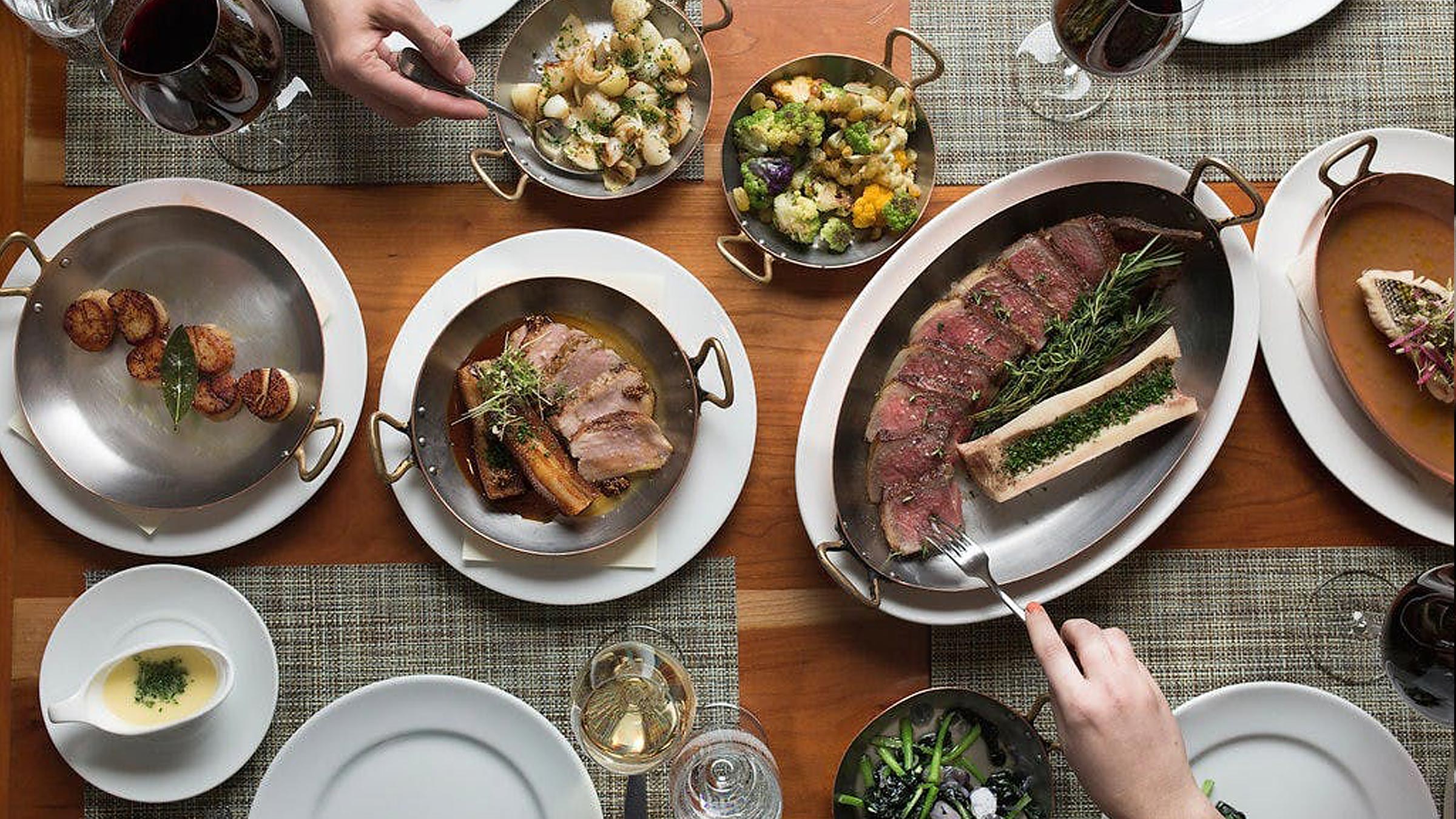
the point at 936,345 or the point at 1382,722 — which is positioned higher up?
the point at 936,345

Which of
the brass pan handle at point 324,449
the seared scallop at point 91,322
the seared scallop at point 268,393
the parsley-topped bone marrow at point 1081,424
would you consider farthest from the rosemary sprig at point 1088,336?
the seared scallop at point 91,322

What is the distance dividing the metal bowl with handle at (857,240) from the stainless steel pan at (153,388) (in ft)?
2.58

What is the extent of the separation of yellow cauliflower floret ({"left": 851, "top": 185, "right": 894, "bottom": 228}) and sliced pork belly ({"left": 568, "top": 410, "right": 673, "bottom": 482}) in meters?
0.52

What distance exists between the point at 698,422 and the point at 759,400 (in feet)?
0.49

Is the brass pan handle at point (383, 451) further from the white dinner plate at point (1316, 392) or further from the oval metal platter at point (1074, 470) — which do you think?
the white dinner plate at point (1316, 392)

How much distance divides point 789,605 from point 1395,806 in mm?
1142

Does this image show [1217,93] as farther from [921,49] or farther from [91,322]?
[91,322]

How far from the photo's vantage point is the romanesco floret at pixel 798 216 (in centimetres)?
195

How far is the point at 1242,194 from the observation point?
2.09 m

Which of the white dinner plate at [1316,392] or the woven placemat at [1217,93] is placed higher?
the woven placemat at [1217,93]

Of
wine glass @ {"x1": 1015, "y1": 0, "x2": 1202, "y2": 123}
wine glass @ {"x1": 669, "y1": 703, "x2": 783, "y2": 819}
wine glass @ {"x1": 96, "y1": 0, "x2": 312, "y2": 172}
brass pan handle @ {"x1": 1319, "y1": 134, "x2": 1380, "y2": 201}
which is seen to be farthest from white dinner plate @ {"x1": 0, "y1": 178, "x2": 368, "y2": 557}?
brass pan handle @ {"x1": 1319, "y1": 134, "x2": 1380, "y2": 201}

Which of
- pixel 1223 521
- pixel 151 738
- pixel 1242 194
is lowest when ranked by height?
pixel 151 738

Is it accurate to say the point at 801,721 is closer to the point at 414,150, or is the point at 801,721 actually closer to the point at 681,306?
the point at 681,306

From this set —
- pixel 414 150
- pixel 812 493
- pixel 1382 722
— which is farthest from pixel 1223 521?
pixel 414 150
